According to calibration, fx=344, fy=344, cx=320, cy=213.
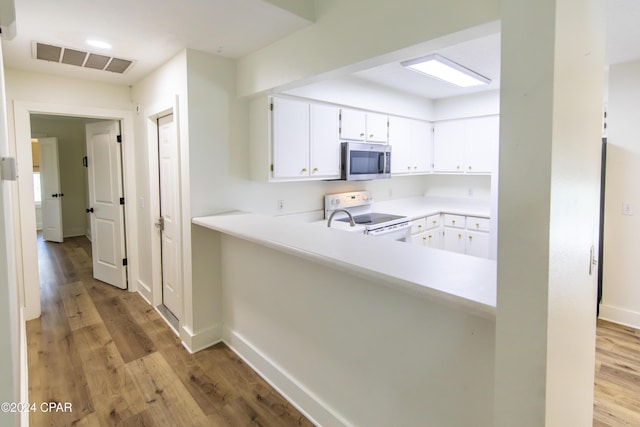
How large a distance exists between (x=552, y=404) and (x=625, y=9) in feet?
7.89

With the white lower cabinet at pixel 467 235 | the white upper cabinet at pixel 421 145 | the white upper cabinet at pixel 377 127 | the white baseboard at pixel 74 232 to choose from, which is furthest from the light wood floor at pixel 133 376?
the white baseboard at pixel 74 232

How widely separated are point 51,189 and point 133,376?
5.96 meters

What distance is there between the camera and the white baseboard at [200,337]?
2756mm

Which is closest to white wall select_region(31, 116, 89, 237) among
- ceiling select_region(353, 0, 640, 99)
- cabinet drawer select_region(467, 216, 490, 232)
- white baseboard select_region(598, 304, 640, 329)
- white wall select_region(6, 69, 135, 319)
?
white wall select_region(6, 69, 135, 319)

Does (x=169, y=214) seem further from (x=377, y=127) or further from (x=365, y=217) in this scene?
(x=377, y=127)

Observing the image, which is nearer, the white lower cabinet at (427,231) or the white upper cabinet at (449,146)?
the white lower cabinet at (427,231)

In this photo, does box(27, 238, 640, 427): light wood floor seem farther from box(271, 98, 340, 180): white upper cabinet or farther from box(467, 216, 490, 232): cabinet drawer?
box(271, 98, 340, 180): white upper cabinet

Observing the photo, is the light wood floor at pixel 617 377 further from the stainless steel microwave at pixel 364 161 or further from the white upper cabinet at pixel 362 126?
the white upper cabinet at pixel 362 126

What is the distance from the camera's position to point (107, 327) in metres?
3.15

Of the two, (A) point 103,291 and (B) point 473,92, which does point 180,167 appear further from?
(B) point 473,92

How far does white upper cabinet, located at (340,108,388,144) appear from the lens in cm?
366

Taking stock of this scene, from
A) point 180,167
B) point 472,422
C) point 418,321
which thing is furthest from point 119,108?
point 472,422

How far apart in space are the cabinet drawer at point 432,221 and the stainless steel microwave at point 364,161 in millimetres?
903

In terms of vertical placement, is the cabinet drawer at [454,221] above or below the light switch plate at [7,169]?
below
